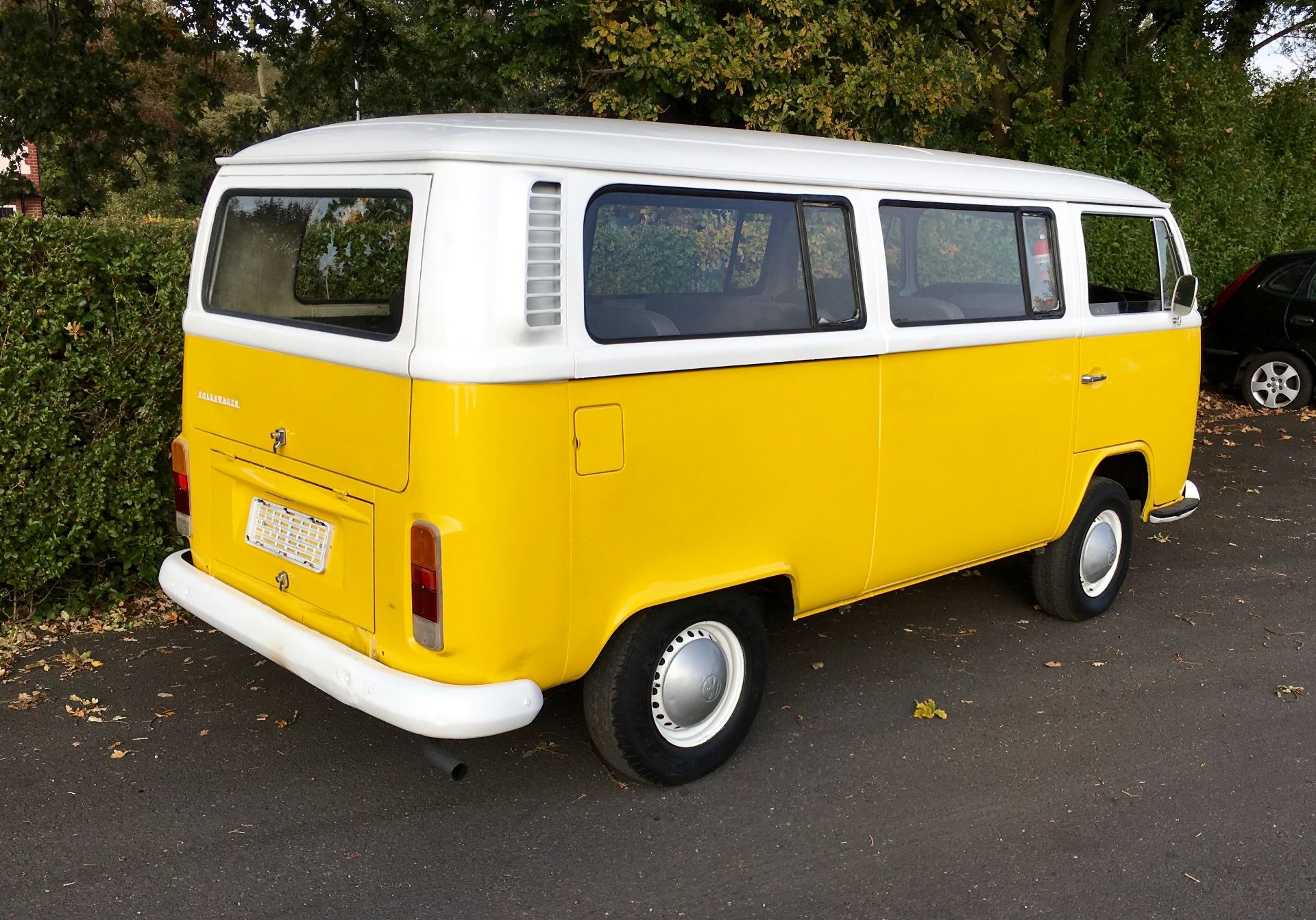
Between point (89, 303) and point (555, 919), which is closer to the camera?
point (555, 919)

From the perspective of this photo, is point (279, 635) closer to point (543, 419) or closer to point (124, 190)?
point (543, 419)

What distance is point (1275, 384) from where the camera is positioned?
1150 cm

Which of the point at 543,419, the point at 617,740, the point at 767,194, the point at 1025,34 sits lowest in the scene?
the point at 617,740

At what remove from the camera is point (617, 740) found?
12.5 feet

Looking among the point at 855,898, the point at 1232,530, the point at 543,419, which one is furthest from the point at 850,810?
the point at 1232,530

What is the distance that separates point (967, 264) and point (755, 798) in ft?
7.78

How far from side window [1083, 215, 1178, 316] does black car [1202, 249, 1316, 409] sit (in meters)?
6.38

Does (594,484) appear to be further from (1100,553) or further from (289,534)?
(1100,553)

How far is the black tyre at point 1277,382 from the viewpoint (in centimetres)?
1133

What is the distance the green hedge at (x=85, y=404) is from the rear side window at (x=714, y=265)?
269 centimetres

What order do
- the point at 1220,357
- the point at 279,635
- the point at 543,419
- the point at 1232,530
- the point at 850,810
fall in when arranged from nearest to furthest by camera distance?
the point at 543,419
the point at 279,635
the point at 850,810
the point at 1232,530
the point at 1220,357

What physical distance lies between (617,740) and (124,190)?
1153cm

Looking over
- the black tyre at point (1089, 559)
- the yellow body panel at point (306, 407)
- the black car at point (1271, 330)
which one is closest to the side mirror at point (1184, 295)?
the black tyre at point (1089, 559)

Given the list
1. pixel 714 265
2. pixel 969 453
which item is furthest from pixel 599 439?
pixel 969 453
